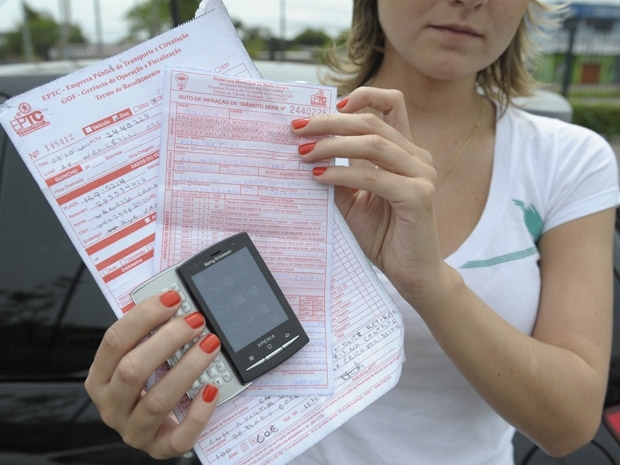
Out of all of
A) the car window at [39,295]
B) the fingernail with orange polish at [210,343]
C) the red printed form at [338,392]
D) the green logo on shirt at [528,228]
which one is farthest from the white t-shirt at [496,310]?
the car window at [39,295]

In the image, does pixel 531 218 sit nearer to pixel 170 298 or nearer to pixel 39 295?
pixel 170 298

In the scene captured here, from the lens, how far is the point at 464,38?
110cm

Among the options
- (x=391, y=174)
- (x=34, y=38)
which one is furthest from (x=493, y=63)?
(x=34, y=38)

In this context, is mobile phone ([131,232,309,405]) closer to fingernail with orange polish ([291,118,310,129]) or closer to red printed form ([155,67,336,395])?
red printed form ([155,67,336,395])

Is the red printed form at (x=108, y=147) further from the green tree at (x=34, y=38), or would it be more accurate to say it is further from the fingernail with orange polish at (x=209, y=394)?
the green tree at (x=34, y=38)

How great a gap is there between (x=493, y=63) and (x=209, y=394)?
1082 millimetres

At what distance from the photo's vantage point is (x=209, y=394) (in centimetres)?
78

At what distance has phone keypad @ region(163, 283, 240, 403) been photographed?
2.56 ft

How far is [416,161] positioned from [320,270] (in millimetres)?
215

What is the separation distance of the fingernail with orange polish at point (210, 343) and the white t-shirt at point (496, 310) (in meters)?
0.42

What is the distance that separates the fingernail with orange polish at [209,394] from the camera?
30.5 inches

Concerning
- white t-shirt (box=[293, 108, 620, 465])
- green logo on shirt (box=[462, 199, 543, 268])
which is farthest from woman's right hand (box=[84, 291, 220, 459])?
green logo on shirt (box=[462, 199, 543, 268])

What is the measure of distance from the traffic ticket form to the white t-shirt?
29cm

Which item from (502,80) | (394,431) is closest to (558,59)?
(502,80)
